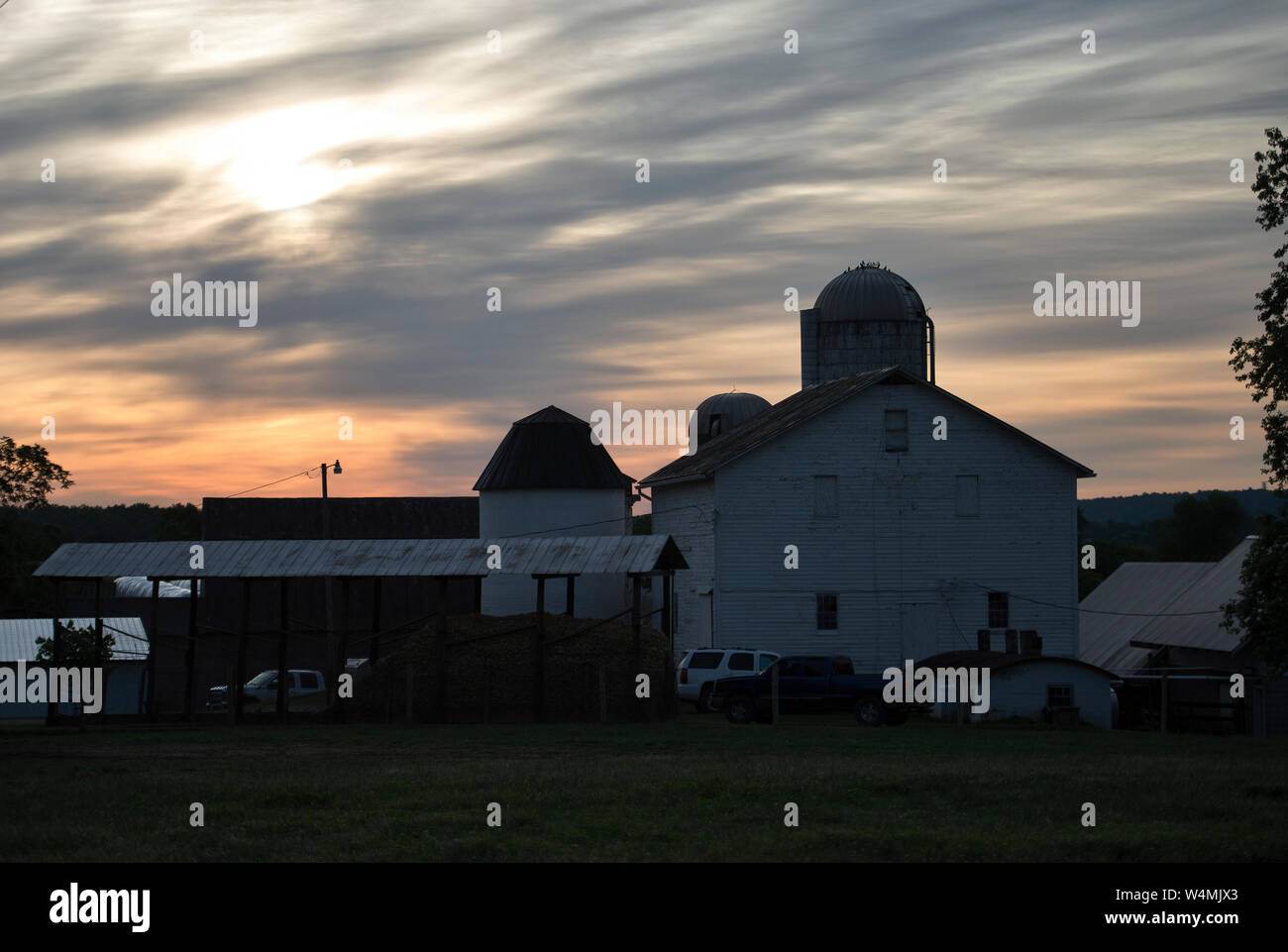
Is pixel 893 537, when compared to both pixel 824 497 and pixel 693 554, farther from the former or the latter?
pixel 693 554

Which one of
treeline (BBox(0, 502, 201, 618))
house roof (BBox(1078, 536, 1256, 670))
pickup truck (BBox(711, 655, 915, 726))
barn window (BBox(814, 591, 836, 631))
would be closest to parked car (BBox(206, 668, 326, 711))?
treeline (BBox(0, 502, 201, 618))

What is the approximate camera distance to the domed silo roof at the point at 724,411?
7031 cm

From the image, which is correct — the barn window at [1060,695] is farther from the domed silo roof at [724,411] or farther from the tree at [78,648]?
the domed silo roof at [724,411]

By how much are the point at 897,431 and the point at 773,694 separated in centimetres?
1492

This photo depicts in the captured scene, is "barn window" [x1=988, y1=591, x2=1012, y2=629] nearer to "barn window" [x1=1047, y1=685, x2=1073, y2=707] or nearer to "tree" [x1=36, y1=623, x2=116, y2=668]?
"barn window" [x1=1047, y1=685, x2=1073, y2=707]

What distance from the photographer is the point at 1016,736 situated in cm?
3266

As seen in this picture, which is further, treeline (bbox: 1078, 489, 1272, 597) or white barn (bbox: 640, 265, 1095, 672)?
treeline (bbox: 1078, 489, 1272, 597)

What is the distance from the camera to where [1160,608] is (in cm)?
6131

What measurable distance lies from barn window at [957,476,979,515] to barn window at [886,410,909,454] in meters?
2.22

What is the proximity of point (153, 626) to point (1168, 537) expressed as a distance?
3906 inches

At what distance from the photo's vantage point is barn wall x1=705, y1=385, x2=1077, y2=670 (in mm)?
47156

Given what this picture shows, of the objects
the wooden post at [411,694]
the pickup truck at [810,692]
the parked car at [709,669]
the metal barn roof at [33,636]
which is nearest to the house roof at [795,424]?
the parked car at [709,669]
